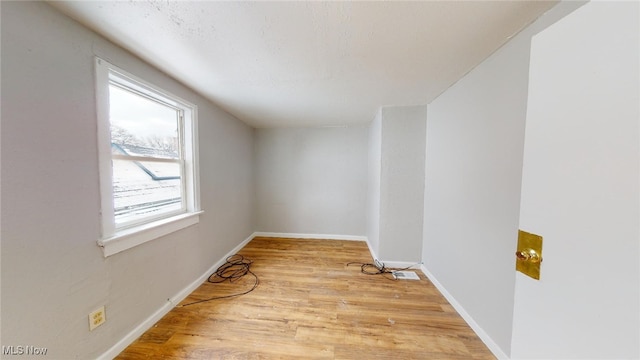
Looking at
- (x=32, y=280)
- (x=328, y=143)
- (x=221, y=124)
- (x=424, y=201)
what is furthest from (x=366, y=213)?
(x=32, y=280)

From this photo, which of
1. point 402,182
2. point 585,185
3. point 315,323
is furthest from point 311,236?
point 585,185

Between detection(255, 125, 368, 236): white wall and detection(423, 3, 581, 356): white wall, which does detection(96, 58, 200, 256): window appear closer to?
detection(255, 125, 368, 236): white wall

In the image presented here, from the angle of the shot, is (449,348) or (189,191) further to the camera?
(189,191)

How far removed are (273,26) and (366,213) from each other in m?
3.19

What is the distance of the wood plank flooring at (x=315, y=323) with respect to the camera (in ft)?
4.73

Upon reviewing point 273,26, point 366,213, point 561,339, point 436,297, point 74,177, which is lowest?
point 436,297

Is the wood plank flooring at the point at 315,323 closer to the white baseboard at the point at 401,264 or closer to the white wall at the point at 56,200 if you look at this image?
the white baseboard at the point at 401,264

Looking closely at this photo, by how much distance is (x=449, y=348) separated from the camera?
58.2 inches

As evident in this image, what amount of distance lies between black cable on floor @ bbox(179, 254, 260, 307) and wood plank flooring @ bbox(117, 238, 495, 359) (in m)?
0.07

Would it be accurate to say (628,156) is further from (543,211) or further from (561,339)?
(561,339)

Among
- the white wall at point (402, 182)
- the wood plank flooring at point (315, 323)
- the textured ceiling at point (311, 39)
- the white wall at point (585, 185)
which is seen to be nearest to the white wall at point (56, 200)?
the textured ceiling at point (311, 39)

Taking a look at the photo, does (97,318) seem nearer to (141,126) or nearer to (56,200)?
(56,200)

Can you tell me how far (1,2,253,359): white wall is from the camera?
949 millimetres

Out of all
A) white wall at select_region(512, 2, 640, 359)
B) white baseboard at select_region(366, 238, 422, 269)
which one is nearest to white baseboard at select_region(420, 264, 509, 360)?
white baseboard at select_region(366, 238, 422, 269)
